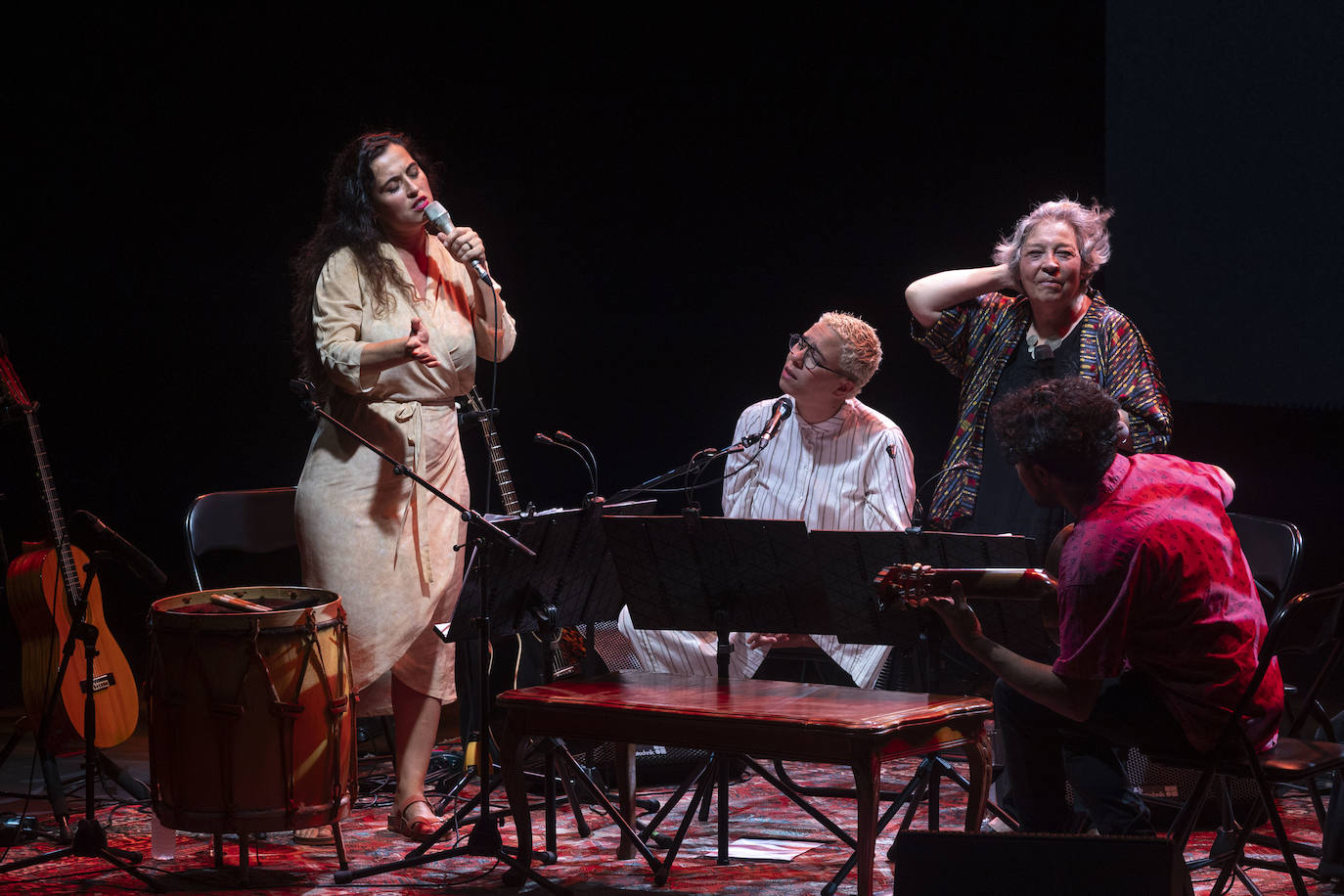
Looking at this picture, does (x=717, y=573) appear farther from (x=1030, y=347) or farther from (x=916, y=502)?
(x=916, y=502)

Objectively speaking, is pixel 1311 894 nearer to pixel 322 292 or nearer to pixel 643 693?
pixel 643 693

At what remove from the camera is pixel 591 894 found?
11.0 feet

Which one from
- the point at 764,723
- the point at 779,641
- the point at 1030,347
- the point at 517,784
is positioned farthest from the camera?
the point at 779,641

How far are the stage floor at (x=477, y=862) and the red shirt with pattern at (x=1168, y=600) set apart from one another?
0.79 meters

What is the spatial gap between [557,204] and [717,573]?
3013 mm

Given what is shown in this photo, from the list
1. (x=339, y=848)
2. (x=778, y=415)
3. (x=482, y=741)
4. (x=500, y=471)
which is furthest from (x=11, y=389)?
(x=778, y=415)

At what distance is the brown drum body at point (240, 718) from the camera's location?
10.7ft

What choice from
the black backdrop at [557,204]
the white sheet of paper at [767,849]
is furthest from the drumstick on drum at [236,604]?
the black backdrop at [557,204]

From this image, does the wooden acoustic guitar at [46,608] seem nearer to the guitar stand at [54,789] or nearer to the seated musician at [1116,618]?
the guitar stand at [54,789]

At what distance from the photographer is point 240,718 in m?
3.24

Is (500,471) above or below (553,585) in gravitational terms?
above

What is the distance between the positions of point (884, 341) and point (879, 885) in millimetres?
3006

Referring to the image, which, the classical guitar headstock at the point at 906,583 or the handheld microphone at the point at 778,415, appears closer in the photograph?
the classical guitar headstock at the point at 906,583

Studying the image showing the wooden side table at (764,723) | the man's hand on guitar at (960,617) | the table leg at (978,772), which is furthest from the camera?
the table leg at (978,772)
